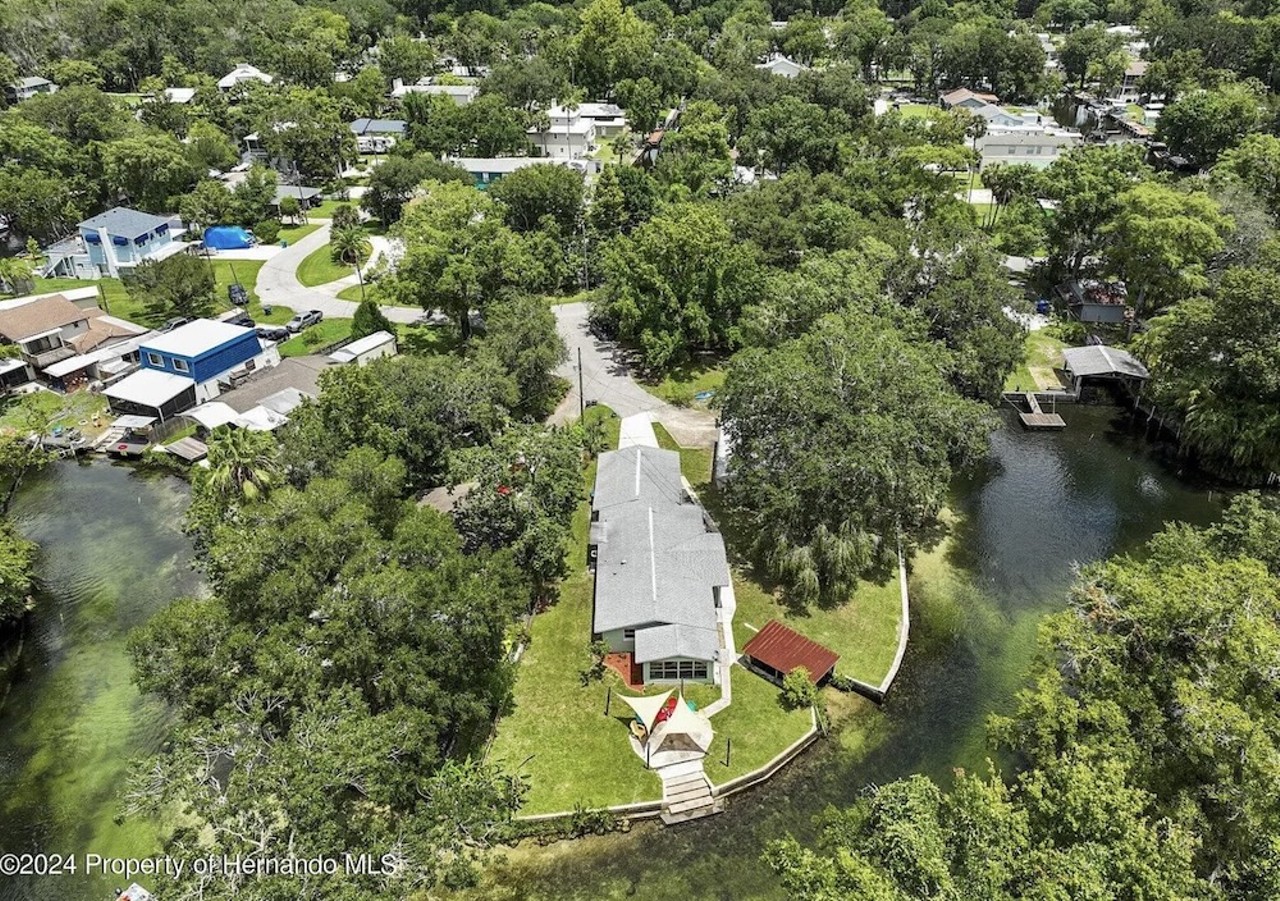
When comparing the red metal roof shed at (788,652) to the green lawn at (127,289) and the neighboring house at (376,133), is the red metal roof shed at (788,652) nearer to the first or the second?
the green lawn at (127,289)

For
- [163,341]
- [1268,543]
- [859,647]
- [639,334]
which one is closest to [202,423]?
[163,341]

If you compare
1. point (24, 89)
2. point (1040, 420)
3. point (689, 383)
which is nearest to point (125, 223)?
point (689, 383)

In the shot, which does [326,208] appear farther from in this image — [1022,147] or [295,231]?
[1022,147]

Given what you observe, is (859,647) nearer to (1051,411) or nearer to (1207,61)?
(1051,411)

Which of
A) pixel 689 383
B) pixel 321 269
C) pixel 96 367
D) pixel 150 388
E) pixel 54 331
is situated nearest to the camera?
pixel 150 388

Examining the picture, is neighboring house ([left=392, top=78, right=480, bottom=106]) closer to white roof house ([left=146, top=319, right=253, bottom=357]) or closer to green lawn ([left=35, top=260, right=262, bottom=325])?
green lawn ([left=35, top=260, right=262, bottom=325])

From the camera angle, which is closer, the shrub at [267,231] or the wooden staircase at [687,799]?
the wooden staircase at [687,799]

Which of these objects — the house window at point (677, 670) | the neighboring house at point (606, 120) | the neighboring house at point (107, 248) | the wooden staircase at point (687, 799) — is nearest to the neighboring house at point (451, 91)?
the neighboring house at point (606, 120)
